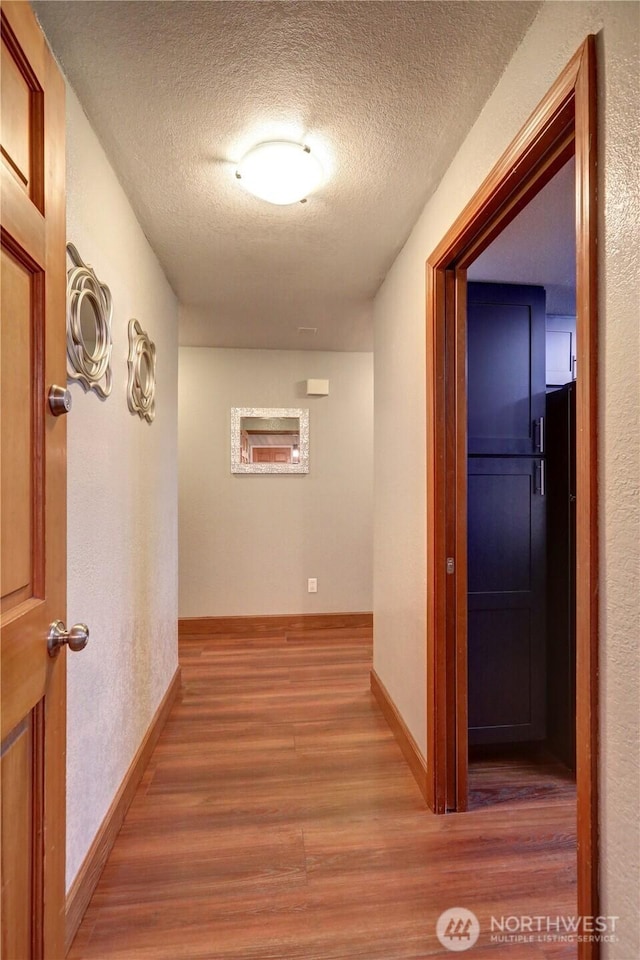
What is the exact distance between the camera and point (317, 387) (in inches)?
156

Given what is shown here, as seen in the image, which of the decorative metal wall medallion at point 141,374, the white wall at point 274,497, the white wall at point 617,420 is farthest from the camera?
the white wall at point 274,497

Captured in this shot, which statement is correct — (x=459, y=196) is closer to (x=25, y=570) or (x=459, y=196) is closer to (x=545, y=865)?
(x=25, y=570)

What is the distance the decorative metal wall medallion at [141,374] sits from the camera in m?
1.88

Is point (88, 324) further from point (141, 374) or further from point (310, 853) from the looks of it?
point (310, 853)

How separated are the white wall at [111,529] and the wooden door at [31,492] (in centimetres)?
36

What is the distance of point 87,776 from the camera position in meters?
1.40

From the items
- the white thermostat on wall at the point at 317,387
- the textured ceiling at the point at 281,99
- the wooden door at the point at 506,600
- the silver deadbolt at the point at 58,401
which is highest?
the textured ceiling at the point at 281,99

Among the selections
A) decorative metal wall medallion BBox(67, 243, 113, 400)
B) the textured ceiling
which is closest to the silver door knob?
decorative metal wall medallion BBox(67, 243, 113, 400)

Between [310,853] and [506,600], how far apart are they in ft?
4.25

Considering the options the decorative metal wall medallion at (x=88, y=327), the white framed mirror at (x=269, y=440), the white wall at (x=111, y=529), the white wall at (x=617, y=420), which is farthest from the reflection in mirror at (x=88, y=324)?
the white framed mirror at (x=269, y=440)

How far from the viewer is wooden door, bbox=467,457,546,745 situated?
84.1 inches

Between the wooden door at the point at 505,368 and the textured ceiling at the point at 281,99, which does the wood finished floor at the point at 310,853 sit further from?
the textured ceiling at the point at 281,99

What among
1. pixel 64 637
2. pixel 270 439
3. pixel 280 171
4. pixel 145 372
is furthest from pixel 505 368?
pixel 270 439

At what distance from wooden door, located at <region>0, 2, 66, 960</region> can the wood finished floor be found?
548 mm
